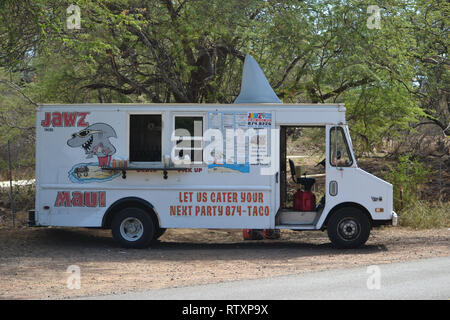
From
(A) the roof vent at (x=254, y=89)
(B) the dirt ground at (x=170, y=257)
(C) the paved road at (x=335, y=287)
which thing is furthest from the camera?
(A) the roof vent at (x=254, y=89)

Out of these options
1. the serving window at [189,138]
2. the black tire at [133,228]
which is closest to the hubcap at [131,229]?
the black tire at [133,228]

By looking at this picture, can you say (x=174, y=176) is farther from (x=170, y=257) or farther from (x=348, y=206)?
(x=348, y=206)

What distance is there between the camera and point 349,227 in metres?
12.5

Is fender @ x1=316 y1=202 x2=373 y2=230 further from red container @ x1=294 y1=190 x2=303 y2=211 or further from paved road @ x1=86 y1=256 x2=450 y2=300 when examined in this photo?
paved road @ x1=86 y1=256 x2=450 y2=300

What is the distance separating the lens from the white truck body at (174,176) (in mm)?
12430

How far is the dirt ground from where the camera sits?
9398mm

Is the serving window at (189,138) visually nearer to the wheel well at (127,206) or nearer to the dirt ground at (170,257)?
the wheel well at (127,206)

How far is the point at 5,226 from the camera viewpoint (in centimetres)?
1675

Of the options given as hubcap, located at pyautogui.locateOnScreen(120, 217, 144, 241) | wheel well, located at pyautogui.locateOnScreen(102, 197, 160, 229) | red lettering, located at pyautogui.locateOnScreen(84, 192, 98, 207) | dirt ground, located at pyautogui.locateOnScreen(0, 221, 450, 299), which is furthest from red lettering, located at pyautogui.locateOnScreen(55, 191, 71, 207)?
hubcap, located at pyautogui.locateOnScreen(120, 217, 144, 241)

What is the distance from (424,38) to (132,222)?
424 inches

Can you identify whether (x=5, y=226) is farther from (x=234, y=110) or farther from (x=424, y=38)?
(x=424, y=38)

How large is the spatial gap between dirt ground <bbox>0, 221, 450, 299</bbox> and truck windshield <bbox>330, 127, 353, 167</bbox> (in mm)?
1729

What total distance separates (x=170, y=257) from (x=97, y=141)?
2.73 meters
